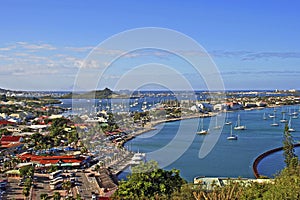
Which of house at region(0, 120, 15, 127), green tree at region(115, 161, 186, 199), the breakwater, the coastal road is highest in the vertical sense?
green tree at region(115, 161, 186, 199)

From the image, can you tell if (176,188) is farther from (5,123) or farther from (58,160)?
(5,123)

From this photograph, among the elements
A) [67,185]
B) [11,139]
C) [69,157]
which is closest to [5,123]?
[11,139]

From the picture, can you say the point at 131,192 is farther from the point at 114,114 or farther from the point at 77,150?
the point at 114,114

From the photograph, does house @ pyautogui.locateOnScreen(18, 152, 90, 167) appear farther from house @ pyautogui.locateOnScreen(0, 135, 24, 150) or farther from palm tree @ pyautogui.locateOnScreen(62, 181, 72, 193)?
house @ pyautogui.locateOnScreen(0, 135, 24, 150)

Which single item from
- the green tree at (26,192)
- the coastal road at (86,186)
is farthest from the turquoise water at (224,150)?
the green tree at (26,192)

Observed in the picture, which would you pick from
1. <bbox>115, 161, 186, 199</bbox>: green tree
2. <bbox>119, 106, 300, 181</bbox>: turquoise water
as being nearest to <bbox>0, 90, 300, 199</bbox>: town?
<bbox>119, 106, 300, 181</bbox>: turquoise water

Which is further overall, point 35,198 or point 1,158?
point 1,158

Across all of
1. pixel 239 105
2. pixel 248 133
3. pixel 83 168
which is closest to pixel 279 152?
pixel 248 133
